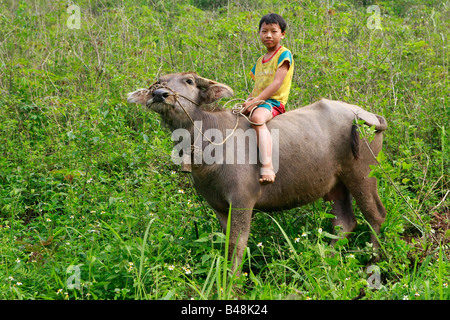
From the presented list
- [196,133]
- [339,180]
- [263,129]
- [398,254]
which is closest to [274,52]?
[263,129]

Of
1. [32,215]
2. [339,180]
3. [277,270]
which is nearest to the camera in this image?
[277,270]

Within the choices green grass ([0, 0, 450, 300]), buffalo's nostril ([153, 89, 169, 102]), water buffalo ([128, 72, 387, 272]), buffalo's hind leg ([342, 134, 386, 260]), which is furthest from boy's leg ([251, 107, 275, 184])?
buffalo's hind leg ([342, 134, 386, 260])

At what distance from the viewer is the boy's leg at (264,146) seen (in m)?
3.21

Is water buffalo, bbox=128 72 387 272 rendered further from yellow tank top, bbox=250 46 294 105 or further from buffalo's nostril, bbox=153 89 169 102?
yellow tank top, bbox=250 46 294 105

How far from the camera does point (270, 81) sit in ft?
11.5

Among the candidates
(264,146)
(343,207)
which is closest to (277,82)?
(264,146)

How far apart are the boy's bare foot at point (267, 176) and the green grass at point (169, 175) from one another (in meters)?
0.42

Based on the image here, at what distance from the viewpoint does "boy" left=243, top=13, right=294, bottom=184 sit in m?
3.28

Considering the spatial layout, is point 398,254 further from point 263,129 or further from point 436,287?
point 263,129

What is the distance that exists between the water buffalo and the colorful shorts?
0.14ft

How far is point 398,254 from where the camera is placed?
3.40m

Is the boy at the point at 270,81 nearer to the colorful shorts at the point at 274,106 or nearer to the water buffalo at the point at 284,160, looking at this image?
the colorful shorts at the point at 274,106
